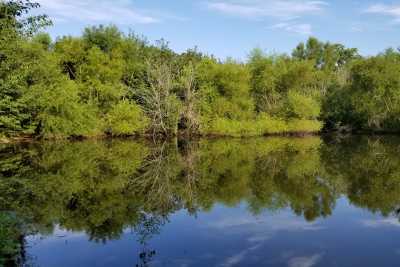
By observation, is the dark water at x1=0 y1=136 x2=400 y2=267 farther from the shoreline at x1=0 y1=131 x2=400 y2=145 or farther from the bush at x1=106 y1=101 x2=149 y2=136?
the bush at x1=106 y1=101 x2=149 y2=136

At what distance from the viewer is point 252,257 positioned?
11.8 meters

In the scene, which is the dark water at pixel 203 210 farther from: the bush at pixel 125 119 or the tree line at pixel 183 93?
the bush at pixel 125 119

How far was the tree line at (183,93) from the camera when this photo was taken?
46.7 metres

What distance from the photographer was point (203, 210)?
17812 mm

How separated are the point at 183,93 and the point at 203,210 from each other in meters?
38.2

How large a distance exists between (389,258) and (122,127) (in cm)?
4217

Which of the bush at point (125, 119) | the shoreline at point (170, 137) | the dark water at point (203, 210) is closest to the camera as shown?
the dark water at point (203, 210)

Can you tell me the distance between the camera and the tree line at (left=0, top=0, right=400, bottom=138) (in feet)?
153

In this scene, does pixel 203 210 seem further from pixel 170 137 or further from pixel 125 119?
pixel 170 137

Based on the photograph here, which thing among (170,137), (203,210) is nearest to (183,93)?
(170,137)

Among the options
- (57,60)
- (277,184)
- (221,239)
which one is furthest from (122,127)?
(221,239)

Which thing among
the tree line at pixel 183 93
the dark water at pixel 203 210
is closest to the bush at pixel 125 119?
the tree line at pixel 183 93

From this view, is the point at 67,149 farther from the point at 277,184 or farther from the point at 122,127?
the point at 277,184

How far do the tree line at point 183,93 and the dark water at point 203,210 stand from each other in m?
16.4
